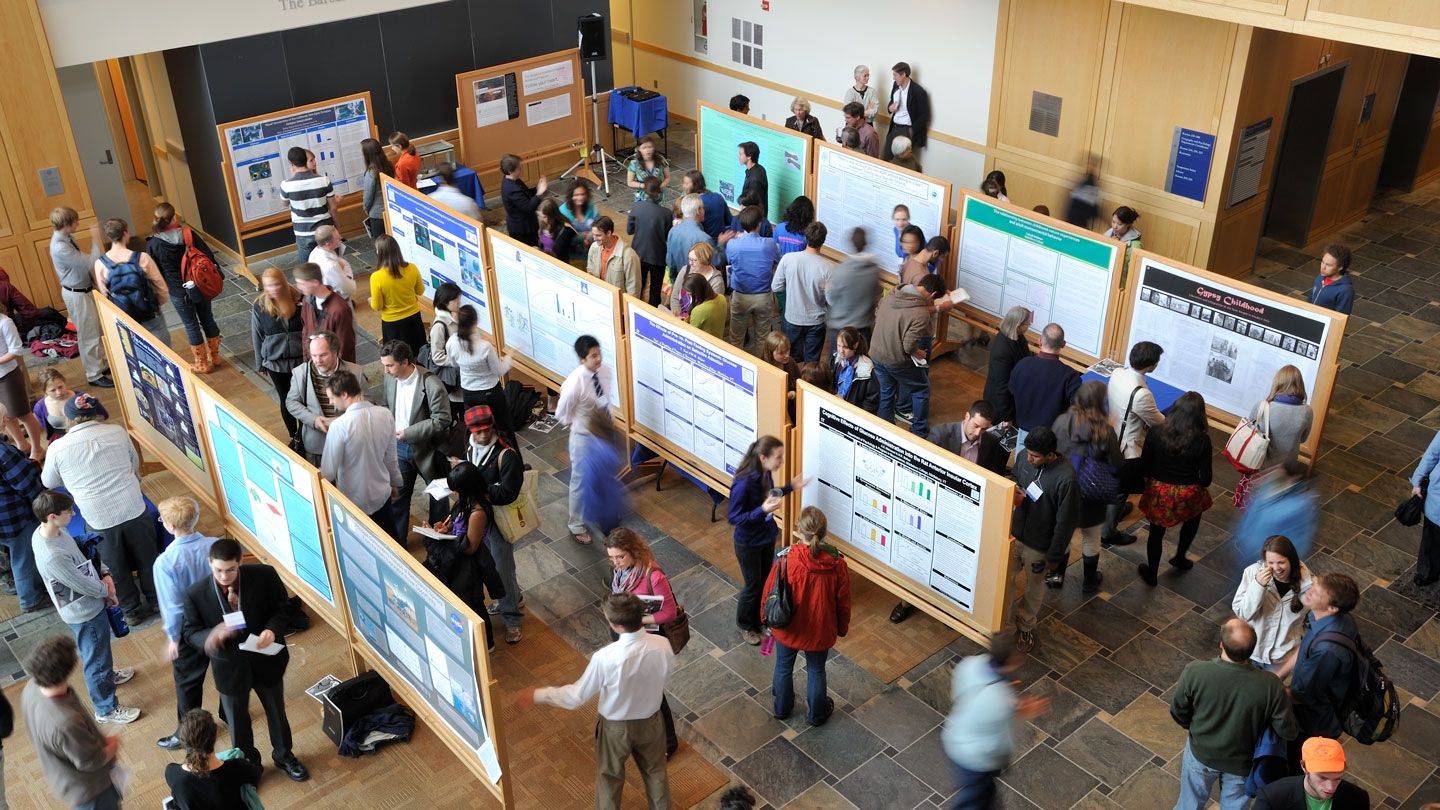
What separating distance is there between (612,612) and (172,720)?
344 centimetres

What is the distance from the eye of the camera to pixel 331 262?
956 cm

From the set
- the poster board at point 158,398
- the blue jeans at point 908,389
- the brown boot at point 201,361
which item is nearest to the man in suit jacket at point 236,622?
the poster board at point 158,398

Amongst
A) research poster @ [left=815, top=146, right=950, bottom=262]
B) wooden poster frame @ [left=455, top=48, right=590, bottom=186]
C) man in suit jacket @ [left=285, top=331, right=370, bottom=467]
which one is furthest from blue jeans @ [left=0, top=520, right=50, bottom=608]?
wooden poster frame @ [left=455, top=48, right=590, bottom=186]

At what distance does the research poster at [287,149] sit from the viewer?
42.0 feet

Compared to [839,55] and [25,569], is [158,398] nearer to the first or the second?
[25,569]

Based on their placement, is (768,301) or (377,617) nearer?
(377,617)

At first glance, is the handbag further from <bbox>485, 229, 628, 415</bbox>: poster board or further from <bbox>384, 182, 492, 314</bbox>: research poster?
<bbox>384, 182, 492, 314</bbox>: research poster

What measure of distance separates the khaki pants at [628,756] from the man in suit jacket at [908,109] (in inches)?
364

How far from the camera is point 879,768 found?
6.60m

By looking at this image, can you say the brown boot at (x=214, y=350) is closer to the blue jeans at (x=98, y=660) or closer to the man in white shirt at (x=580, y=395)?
the blue jeans at (x=98, y=660)

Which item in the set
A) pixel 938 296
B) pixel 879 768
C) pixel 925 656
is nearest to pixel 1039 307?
pixel 938 296

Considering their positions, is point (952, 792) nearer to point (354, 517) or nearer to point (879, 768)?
point (879, 768)

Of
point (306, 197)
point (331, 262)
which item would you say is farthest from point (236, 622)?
point (306, 197)

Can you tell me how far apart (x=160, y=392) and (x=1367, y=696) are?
7.60 m
